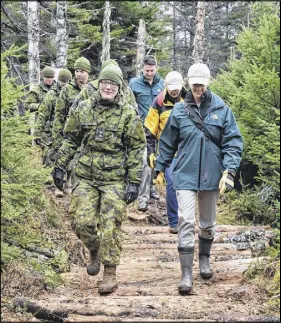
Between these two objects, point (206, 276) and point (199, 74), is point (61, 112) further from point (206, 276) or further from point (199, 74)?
point (206, 276)

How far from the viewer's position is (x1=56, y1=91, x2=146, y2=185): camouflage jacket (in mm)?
6266

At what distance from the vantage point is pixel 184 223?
20.0ft

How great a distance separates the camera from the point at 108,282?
6043 millimetres

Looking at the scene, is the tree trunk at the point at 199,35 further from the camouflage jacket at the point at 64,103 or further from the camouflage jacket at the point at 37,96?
the camouflage jacket at the point at 64,103

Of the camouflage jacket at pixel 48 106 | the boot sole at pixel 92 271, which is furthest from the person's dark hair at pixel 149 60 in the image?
the boot sole at pixel 92 271

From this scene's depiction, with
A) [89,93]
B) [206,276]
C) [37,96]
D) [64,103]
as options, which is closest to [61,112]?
[64,103]

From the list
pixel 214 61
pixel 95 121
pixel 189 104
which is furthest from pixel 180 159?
pixel 214 61

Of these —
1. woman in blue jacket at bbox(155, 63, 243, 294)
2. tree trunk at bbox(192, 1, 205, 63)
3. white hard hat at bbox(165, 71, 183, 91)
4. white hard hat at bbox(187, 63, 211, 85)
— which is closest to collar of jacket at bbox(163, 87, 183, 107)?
white hard hat at bbox(165, 71, 183, 91)

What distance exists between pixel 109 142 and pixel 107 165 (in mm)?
285

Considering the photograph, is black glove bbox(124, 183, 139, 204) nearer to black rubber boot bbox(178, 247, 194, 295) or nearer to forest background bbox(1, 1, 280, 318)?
black rubber boot bbox(178, 247, 194, 295)

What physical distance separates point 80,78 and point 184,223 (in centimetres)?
432

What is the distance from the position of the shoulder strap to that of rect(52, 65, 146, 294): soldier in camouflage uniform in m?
0.64

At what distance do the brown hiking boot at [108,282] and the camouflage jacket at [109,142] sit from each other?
42.0 inches

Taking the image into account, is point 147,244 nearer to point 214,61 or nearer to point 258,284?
point 258,284
